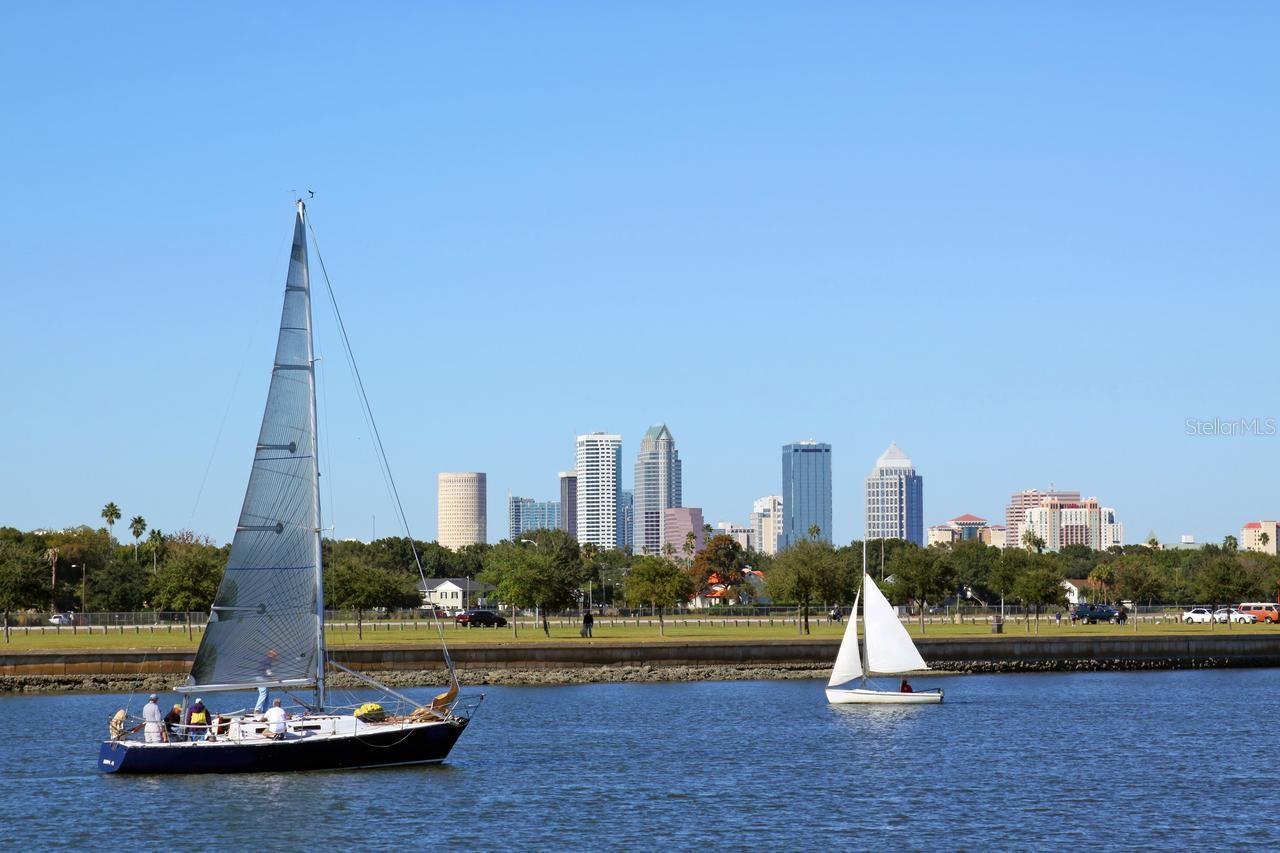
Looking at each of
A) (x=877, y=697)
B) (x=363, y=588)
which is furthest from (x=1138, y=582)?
(x=877, y=697)

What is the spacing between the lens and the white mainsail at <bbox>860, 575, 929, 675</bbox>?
3007 inches

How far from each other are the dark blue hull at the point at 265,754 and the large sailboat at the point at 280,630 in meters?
0.03

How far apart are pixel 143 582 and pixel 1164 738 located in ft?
327

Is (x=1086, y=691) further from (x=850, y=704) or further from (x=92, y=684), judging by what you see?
(x=92, y=684)

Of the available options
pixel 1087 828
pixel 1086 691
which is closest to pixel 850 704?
pixel 1086 691

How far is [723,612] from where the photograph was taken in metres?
147

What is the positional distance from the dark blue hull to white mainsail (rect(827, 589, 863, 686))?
1126 inches

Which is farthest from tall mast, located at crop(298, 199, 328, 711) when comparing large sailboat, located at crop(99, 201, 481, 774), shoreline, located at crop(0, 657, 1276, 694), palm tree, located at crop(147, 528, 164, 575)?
palm tree, located at crop(147, 528, 164, 575)

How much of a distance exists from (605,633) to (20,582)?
121 feet

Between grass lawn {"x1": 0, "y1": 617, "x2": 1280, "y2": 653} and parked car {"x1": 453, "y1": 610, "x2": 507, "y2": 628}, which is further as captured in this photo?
parked car {"x1": 453, "y1": 610, "x2": 507, "y2": 628}

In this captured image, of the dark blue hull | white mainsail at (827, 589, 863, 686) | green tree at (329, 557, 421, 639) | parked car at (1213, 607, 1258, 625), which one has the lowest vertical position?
the dark blue hull

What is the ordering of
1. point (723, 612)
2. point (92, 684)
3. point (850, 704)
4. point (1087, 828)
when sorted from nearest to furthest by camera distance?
point (1087, 828), point (850, 704), point (92, 684), point (723, 612)

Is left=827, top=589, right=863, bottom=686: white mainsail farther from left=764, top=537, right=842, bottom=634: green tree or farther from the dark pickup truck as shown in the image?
the dark pickup truck

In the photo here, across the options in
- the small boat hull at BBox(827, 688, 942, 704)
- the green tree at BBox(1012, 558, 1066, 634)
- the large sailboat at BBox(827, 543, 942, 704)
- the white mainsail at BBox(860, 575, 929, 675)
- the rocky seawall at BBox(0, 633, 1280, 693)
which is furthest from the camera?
the green tree at BBox(1012, 558, 1066, 634)
